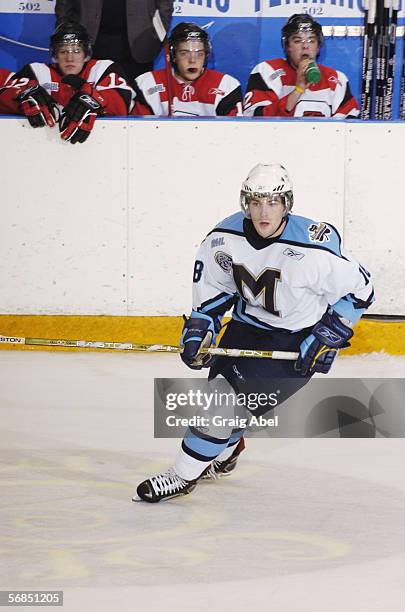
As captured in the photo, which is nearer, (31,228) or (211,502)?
(211,502)

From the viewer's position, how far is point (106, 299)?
562 cm

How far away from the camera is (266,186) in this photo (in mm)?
3334

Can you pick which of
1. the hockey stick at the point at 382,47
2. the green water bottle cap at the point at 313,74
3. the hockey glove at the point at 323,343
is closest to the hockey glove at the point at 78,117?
the green water bottle cap at the point at 313,74

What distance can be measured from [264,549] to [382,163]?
9.91ft

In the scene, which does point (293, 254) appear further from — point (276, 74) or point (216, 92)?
point (276, 74)

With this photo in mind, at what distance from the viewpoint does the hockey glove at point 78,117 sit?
216 inches

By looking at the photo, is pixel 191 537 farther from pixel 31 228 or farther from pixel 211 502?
pixel 31 228

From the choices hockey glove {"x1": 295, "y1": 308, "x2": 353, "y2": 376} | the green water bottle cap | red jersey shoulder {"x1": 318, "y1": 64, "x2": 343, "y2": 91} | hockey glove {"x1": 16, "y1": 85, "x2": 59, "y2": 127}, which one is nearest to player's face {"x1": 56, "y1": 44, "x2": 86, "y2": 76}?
hockey glove {"x1": 16, "y1": 85, "x2": 59, "y2": 127}

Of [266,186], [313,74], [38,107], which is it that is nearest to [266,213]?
[266,186]

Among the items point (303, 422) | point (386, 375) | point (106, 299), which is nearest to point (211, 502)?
point (303, 422)

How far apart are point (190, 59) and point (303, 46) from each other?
0.62 metres

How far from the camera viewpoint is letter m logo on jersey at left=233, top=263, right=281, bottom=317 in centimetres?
344

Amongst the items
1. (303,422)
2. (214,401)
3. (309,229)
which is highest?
(309,229)

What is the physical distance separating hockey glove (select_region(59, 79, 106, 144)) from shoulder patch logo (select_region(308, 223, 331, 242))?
232 cm
